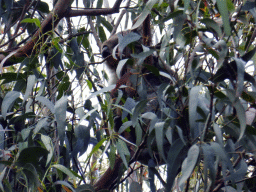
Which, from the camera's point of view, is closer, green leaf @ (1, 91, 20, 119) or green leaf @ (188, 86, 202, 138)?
green leaf @ (188, 86, 202, 138)

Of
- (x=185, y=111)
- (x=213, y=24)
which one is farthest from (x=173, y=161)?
(x=213, y=24)

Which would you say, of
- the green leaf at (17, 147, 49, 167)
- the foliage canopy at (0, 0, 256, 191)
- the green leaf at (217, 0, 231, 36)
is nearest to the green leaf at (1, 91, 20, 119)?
the foliage canopy at (0, 0, 256, 191)

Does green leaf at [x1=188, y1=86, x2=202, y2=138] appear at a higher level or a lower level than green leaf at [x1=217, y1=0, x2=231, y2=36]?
lower

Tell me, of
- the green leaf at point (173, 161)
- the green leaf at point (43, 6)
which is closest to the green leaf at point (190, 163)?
the green leaf at point (173, 161)

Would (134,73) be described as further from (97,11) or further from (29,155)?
(97,11)

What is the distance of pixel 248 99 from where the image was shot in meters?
0.99

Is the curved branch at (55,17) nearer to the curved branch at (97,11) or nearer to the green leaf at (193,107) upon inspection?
the curved branch at (97,11)

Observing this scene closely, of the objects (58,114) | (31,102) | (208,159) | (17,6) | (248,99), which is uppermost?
(17,6)

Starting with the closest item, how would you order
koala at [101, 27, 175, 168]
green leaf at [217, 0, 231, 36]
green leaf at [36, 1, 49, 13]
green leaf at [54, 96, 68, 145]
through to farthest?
green leaf at [217, 0, 231, 36] < green leaf at [54, 96, 68, 145] < koala at [101, 27, 175, 168] < green leaf at [36, 1, 49, 13]

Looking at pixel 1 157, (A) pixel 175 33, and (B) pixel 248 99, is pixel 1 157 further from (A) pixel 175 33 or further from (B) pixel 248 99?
(B) pixel 248 99

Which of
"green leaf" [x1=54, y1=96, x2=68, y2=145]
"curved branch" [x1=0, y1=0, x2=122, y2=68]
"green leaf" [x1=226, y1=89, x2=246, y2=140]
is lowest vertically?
"green leaf" [x1=226, y1=89, x2=246, y2=140]

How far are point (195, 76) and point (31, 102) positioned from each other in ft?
2.46

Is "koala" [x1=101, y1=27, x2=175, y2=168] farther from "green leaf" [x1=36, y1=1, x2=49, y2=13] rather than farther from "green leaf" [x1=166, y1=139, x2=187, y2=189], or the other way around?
"green leaf" [x1=36, y1=1, x2=49, y2=13]

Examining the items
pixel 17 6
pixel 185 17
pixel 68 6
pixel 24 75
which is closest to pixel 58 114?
pixel 24 75
